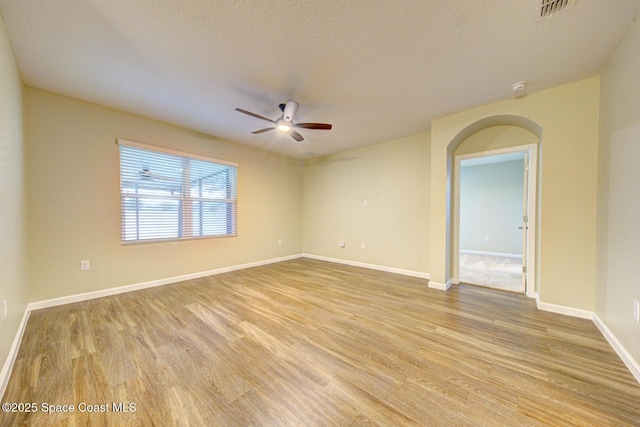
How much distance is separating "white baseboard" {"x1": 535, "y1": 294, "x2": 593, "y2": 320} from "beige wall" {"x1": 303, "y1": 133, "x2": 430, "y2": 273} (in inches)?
58.3

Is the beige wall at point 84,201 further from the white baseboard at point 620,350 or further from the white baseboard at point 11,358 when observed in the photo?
the white baseboard at point 620,350

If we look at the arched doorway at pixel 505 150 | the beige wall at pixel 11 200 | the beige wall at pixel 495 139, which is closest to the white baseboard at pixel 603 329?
the arched doorway at pixel 505 150

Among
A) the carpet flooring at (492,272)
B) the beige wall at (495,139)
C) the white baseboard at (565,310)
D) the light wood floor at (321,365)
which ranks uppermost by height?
the beige wall at (495,139)

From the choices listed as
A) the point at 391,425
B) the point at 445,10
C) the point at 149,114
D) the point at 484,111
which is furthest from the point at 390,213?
the point at 149,114

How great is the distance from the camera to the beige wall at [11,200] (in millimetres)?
1613

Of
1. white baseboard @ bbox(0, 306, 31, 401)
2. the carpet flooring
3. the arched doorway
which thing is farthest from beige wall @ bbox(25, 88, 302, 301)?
the carpet flooring

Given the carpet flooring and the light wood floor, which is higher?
the light wood floor

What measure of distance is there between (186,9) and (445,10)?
1.82 m

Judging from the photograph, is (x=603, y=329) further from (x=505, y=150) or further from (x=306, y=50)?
(x=306, y=50)

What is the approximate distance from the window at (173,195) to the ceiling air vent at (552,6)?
4327 mm

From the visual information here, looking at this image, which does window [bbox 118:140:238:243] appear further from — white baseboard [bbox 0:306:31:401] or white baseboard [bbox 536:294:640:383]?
white baseboard [bbox 536:294:640:383]

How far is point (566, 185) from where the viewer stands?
98.2 inches

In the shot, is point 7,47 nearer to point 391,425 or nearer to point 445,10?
point 445,10

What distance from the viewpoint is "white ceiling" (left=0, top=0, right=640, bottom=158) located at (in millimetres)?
1590
